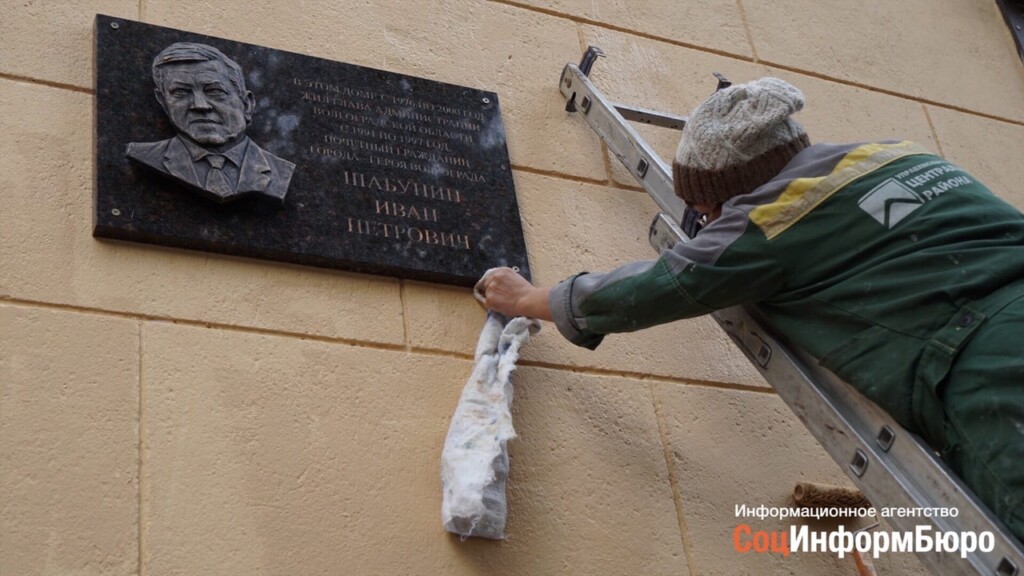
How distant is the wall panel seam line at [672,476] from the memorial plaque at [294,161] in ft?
1.59

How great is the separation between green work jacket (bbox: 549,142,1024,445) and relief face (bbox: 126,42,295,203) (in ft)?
3.00

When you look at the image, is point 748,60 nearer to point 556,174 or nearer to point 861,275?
point 556,174

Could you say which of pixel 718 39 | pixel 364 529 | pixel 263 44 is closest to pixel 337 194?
pixel 263 44

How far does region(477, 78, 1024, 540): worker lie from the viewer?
2.30m

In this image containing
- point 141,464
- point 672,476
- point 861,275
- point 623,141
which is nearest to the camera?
point 861,275

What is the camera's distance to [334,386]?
299cm

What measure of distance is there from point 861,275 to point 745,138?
42 centimetres

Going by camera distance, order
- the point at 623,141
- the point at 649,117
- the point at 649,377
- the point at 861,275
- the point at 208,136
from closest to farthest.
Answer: the point at 861,275
the point at 208,136
the point at 649,377
the point at 623,141
the point at 649,117

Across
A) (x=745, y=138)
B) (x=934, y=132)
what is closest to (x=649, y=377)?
(x=745, y=138)

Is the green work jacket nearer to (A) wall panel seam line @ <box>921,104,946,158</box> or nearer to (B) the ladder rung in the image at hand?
(B) the ladder rung

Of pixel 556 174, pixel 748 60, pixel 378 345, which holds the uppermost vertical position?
pixel 748 60

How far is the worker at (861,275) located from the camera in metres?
2.30

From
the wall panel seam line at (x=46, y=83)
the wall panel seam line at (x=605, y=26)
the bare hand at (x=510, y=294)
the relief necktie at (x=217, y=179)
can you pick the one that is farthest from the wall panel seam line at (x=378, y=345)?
the wall panel seam line at (x=605, y=26)
